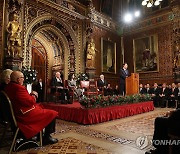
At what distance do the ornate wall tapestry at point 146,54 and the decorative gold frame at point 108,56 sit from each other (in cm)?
150

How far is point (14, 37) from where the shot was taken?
7.33 meters

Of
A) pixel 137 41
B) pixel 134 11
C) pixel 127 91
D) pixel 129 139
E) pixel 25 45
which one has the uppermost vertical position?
pixel 134 11

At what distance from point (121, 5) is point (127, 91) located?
335 inches

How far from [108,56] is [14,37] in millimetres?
6825

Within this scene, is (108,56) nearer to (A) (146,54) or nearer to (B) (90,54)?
(B) (90,54)

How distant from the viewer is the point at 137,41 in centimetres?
1295

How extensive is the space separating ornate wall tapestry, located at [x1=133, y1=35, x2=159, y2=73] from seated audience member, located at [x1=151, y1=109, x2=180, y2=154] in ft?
33.2

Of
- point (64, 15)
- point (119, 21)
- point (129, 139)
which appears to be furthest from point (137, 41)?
point (129, 139)

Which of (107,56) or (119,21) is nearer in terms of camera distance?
(107,56)

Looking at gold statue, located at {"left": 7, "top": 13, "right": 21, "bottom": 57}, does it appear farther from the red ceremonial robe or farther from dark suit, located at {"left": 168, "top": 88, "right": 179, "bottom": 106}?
dark suit, located at {"left": 168, "top": 88, "right": 179, "bottom": 106}

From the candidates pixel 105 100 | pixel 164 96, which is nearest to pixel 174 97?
pixel 164 96

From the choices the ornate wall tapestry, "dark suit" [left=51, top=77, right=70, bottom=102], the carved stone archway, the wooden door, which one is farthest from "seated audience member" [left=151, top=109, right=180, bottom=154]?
the ornate wall tapestry

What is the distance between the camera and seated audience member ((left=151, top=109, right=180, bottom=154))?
1923 mm

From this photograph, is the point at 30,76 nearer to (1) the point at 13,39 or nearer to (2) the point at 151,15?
(1) the point at 13,39
